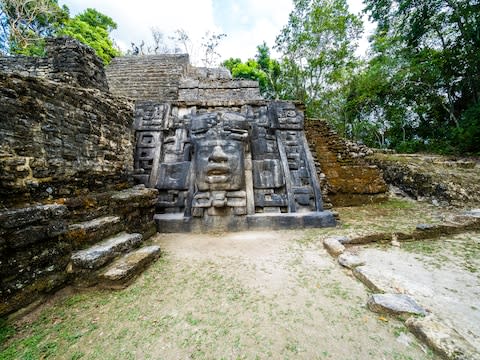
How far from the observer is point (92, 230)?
2.62 meters

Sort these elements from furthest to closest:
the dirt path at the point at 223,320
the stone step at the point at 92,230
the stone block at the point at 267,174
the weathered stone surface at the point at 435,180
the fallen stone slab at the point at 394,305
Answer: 1. the weathered stone surface at the point at 435,180
2. the stone block at the point at 267,174
3. the stone step at the point at 92,230
4. the fallen stone slab at the point at 394,305
5. the dirt path at the point at 223,320

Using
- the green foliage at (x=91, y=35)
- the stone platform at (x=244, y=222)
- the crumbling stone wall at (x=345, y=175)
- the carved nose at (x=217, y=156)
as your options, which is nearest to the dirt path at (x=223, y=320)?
the stone platform at (x=244, y=222)

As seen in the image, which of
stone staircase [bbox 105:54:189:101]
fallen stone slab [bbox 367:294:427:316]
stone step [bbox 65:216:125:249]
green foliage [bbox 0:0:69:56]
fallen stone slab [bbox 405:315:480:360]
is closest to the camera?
fallen stone slab [bbox 405:315:480:360]

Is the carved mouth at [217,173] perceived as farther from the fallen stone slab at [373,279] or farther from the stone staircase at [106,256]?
the fallen stone slab at [373,279]

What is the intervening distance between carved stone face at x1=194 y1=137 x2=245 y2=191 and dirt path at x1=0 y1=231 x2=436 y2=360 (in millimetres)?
1810

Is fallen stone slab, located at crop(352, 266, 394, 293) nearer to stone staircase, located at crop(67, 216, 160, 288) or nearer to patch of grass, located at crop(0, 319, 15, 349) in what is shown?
stone staircase, located at crop(67, 216, 160, 288)

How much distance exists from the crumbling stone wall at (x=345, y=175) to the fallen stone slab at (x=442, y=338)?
419 cm

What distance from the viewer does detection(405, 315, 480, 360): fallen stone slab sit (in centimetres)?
133

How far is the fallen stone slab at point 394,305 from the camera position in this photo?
1.73m

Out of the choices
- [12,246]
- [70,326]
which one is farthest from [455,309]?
[12,246]

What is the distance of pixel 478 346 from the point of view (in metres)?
1.41

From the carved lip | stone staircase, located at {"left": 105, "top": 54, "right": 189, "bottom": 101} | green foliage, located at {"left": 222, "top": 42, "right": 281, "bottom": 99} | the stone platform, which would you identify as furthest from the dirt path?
green foliage, located at {"left": 222, "top": 42, "right": 281, "bottom": 99}

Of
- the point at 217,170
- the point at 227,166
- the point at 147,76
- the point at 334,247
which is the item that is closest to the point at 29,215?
the point at 217,170

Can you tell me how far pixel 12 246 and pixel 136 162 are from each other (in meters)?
3.57
